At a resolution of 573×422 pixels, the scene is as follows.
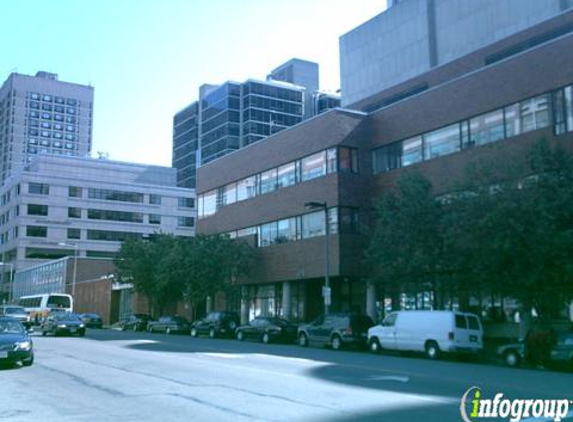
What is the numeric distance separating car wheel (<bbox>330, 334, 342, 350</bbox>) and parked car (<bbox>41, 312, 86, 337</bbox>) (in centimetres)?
1571

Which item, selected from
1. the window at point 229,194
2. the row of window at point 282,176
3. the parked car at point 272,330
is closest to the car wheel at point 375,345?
the parked car at point 272,330

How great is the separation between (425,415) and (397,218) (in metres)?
19.1

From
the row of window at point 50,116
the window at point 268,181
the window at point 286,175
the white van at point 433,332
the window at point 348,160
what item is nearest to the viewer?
the white van at point 433,332

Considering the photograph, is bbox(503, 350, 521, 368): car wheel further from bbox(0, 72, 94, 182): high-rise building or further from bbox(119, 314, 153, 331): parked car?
bbox(0, 72, 94, 182): high-rise building

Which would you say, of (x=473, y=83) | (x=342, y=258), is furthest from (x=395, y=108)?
(x=342, y=258)

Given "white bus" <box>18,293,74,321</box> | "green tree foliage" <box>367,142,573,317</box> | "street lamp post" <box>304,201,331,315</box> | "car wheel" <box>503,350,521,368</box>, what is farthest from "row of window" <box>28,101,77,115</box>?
"car wheel" <box>503,350,521,368</box>

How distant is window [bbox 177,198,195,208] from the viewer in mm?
105188

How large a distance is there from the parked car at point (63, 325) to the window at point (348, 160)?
17.6 m

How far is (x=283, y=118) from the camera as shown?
402 ft

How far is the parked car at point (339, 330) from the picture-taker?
28609mm

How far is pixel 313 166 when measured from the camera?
39500 mm

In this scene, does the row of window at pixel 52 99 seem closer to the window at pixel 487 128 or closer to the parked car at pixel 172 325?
the parked car at pixel 172 325

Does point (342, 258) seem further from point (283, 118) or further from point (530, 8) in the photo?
point (283, 118)

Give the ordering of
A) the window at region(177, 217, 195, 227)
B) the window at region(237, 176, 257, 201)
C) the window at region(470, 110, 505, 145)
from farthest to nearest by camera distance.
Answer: the window at region(177, 217, 195, 227) → the window at region(237, 176, 257, 201) → the window at region(470, 110, 505, 145)
